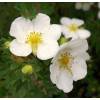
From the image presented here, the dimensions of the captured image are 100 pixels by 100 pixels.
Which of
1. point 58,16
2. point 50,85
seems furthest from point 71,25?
point 50,85

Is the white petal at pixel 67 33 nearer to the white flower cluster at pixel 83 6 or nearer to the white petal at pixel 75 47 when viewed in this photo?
the white flower cluster at pixel 83 6

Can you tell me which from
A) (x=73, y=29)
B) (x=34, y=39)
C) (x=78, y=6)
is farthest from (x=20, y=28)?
(x=78, y=6)

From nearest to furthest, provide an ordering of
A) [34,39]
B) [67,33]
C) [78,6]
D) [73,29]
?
[34,39] → [67,33] → [73,29] → [78,6]

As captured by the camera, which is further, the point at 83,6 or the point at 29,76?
the point at 83,6

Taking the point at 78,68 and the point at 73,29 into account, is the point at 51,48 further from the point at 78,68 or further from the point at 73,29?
the point at 73,29

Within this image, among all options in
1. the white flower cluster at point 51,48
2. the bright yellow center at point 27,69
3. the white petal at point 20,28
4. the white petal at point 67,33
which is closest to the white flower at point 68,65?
the white flower cluster at point 51,48

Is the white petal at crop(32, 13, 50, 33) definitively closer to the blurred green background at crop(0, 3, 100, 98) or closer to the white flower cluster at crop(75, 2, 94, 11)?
the blurred green background at crop(0, 3, 100, 98)

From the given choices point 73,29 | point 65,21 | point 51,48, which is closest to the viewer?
point 51,48
